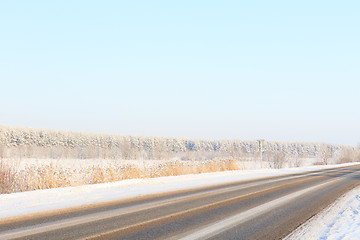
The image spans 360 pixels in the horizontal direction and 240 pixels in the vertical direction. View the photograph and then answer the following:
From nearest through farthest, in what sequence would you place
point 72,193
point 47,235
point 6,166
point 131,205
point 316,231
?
point 47,235 → point 316,231 → point 131,205 → point 72,193 → point 6,166

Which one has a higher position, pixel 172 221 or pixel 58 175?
pixel 58 175

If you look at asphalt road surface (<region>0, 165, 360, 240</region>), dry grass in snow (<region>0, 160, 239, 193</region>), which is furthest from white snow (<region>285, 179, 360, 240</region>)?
dry grass in snow (<region>0, 160, 239, 193</region>)

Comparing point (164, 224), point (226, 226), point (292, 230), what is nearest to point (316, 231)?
point (292, 230)

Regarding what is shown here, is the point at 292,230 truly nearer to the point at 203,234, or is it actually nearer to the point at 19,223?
the point at 203,234

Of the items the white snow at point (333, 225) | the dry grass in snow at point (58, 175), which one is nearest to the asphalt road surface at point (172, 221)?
the white snow at point (333, 225)

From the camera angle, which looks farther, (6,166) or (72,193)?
(6,166)

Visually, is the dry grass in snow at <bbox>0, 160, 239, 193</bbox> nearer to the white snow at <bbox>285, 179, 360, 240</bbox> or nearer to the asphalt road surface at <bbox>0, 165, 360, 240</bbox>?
the asphalt road surface at <bbox>0, 165, 360, 240</bbox>

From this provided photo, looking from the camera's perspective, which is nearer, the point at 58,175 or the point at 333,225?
the point at 333,225

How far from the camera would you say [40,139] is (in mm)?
82000

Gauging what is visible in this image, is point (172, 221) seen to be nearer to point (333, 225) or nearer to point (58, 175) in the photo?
point (333, 225)

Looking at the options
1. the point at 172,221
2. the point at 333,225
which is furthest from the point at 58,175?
the point at 333,225

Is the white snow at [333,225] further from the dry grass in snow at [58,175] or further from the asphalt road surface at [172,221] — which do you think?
the dry grass in snow at [58,175]

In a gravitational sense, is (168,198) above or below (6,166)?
below

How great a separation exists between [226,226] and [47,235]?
331 centimetres
